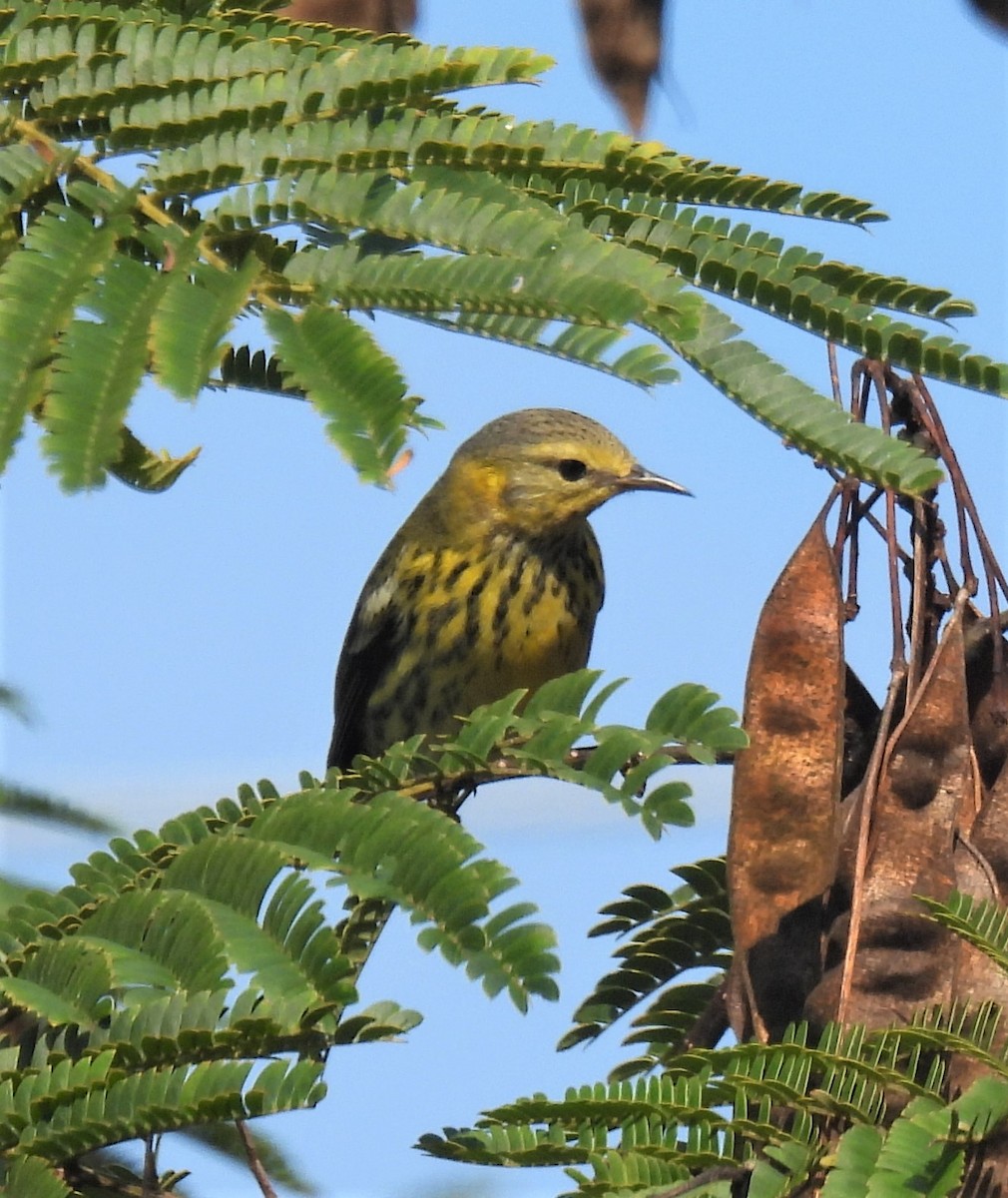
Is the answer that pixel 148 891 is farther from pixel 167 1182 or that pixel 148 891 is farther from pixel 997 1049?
pixel 997 1049

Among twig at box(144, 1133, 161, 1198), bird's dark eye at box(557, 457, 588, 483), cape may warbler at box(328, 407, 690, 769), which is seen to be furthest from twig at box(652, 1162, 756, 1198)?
bird's dark eye at box(557, 457, 588, 483)

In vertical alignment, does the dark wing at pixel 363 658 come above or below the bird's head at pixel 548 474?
below

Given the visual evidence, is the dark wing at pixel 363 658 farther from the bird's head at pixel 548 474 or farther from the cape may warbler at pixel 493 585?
the bird's head at pixel 548 474

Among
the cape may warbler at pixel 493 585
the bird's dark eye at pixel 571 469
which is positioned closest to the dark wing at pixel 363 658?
the cape may warbler at pixel 493 585

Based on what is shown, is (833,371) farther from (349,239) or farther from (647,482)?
(647,482)

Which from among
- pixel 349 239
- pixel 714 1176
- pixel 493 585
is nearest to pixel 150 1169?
pixel 714 1176

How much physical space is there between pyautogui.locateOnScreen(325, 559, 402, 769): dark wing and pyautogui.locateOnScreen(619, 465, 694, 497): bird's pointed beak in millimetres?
798

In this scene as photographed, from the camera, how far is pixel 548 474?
5457 millimetres

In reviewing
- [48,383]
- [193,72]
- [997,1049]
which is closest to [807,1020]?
[997,1049]

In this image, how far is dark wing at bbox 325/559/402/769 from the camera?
219 inches

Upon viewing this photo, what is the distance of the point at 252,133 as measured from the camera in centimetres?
239

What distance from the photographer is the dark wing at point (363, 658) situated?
5.57 m

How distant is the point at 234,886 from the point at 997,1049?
90 centimetres

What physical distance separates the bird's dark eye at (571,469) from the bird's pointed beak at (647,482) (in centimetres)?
16
